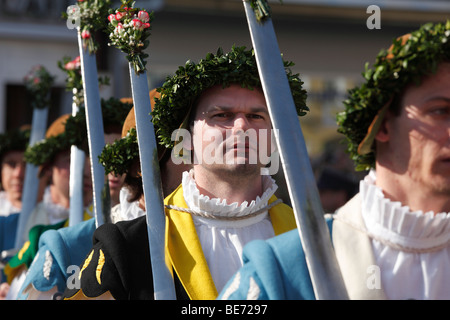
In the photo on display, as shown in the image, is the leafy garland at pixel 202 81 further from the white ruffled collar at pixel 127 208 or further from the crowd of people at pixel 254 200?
the white ruffled collar at pixel 127 208

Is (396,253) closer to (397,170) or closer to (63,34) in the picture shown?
(397,170)

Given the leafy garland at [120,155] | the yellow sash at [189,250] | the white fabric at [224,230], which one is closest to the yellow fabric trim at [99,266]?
the yellow sash at [189,250]

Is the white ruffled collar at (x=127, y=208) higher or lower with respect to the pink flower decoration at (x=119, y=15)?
lower

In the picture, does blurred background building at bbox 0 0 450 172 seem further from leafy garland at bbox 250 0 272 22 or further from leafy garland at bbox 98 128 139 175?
leafy garland at bbox 250 0 272 22

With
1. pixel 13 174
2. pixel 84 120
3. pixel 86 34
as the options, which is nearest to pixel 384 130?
pixel 86 34

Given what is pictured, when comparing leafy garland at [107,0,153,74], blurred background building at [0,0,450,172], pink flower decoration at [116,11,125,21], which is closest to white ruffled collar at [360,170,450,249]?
leafy garland at [107,0,153,74]

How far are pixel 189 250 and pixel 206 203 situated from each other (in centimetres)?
21

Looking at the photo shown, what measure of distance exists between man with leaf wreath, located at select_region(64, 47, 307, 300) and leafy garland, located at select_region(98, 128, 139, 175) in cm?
62

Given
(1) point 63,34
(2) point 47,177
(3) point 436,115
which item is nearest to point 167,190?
(3) point 436,115

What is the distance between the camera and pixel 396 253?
262cm

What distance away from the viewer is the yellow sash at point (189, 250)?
3.12m

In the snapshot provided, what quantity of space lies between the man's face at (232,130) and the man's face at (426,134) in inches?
31.0
